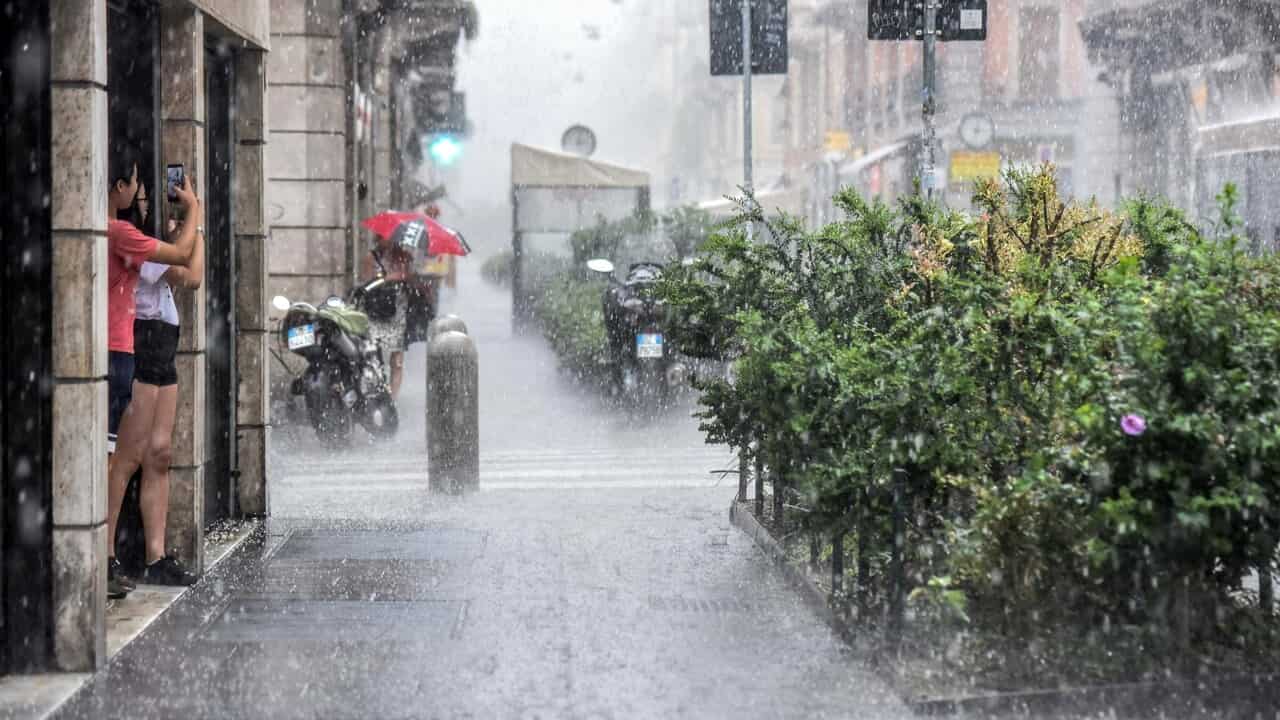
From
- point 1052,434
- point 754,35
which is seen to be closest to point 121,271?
point 1052,434

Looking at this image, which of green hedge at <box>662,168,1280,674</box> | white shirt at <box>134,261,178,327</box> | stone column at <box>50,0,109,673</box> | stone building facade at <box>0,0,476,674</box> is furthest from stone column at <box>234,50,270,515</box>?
stone column at <box>50,0,109,673</box>

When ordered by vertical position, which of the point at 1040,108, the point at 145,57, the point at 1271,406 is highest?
the point at 1040,108

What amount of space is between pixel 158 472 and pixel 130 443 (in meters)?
0.21

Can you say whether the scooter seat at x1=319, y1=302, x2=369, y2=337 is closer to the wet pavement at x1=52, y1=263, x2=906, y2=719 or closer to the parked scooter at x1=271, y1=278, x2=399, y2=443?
the parked scooter at x1=271, y1=278, x2=399, y2=443

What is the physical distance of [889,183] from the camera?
164ft

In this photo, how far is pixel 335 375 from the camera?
14641 millimetres

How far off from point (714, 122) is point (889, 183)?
47.7 m

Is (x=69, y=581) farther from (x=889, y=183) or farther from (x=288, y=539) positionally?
(x=889, y=183)

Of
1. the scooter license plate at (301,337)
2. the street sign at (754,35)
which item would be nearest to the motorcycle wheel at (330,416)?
the scooter license plate at (301,337)

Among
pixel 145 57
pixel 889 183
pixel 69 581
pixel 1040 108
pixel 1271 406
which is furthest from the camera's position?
pixel 889 183

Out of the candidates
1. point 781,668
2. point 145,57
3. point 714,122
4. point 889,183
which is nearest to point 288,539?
point 145,57

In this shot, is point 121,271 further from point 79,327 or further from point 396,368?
point 396,368

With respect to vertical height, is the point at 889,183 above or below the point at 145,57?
above

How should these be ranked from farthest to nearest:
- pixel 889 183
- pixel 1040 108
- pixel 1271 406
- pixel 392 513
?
pixel 889 183 → pixel 1040 108 → pixel 392 513 → pixel 1271 406
